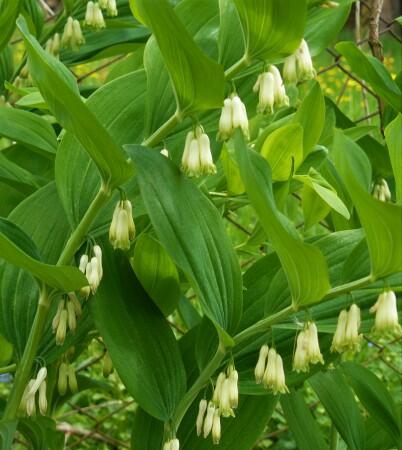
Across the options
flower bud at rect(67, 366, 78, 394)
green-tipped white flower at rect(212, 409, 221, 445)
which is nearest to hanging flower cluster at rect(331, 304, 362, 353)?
green-tipped white flower at rect(212, 409, 221, 445)

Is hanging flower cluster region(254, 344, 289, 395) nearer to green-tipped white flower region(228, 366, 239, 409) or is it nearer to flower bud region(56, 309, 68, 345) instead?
green-tipped white flower region(228, 366, 239, 409)

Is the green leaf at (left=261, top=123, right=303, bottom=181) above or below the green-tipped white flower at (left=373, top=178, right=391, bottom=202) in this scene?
above

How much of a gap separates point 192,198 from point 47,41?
93 centimetres

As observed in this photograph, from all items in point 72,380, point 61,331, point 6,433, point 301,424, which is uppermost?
point 61,331

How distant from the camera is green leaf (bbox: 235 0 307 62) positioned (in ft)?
3.64

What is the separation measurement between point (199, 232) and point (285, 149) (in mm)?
270

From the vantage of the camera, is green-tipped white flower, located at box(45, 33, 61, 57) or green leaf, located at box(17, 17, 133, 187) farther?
green-tipped white flower, located at box(45, 33, 61, 57)

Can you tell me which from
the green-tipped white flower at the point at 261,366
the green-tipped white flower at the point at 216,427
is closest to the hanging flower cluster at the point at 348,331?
the green-tipped white flower at the point at 261,366

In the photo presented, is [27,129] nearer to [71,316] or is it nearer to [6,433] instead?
[71,316]

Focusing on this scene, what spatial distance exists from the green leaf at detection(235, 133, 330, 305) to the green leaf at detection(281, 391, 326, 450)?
503mm

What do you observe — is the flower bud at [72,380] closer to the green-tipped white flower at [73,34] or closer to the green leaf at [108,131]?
the green leaf at [108,131]

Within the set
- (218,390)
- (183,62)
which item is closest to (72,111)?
(183,62)

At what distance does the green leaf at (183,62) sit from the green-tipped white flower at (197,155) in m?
0.04

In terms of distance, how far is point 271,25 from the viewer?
113cm
